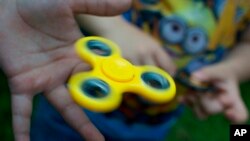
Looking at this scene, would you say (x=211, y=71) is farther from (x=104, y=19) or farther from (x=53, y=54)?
(x=53, y=54)

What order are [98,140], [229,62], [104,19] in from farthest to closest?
1. [229,62]
2. [104,19]
3. [98,140]

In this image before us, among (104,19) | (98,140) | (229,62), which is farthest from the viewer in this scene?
(229,62)

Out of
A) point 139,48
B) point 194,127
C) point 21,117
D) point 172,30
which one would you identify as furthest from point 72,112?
point 194,127

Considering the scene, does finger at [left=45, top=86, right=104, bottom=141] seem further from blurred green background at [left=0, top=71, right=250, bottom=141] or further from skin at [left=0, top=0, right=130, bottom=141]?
blurred green background at [left=0, top=71, right=250, bottom=141]

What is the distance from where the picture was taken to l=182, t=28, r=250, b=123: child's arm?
1.04 meters

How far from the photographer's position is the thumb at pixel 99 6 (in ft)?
2.57

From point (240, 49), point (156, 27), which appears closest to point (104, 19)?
point (156, 27)

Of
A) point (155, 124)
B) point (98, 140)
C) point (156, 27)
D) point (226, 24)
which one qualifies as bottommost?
point (98, 140)

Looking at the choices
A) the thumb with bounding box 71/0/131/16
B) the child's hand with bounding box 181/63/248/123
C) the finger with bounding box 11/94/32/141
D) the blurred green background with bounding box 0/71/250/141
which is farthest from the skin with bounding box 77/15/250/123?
the blurred green background with bounding box 0/71/250/141

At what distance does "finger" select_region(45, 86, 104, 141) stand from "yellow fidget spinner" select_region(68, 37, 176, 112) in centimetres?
5

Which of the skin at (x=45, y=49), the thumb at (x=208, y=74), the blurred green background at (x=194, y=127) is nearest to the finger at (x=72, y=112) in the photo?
the skin at (x=45, y=49)

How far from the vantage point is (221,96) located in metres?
1.06

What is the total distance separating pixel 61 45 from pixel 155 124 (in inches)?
16.4

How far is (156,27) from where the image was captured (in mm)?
1070
